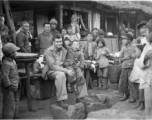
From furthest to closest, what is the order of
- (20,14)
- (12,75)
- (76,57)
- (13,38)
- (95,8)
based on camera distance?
(95,8)
(20,14)
(13,38)
(76,57)
(12,75)

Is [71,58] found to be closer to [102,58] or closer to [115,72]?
[102,58]

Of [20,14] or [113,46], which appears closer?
[20,14]

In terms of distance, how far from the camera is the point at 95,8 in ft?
37.1

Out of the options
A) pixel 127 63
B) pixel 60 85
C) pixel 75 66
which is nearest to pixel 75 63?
pixel 75 66

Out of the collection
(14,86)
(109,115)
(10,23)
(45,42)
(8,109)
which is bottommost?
(109,115)

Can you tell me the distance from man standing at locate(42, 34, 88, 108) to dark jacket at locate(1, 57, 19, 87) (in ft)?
3.06

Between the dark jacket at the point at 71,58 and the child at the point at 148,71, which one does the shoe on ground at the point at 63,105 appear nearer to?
the dark jacket at the point at 71,58

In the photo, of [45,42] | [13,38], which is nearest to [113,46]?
[45,42]

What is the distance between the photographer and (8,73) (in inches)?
148

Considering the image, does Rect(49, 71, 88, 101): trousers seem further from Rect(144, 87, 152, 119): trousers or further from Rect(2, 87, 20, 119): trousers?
Rect(144, 87, 152, 119): trousers

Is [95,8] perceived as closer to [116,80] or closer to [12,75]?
[116,80]

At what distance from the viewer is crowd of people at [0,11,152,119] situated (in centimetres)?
364

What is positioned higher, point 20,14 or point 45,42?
point 20,14

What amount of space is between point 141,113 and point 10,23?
458cm
